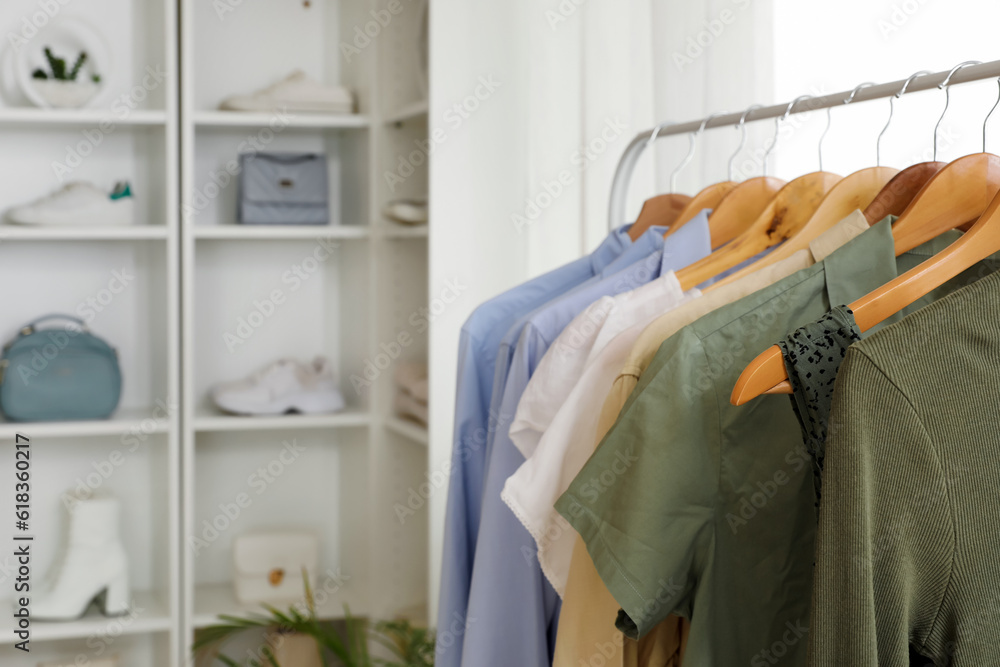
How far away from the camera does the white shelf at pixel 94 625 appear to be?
2014mm

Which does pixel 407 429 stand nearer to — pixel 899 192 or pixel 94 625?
pixel 94 625

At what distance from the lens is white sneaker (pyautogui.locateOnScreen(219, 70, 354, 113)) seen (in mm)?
2156

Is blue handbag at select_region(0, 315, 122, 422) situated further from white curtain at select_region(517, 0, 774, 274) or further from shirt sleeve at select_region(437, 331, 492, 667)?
shirt sleeve at select_region(437, 331, 492, 667)

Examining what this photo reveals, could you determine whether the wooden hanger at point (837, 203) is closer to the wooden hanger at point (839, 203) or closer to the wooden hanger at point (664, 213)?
the wooden hanger at point (839, 203)

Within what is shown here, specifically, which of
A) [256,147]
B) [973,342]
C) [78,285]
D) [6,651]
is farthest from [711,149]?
[6,651]

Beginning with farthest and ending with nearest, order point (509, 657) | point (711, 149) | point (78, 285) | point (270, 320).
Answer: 1. point (270, 320)
2. point (78, 285)
3. point (711, 149)
4. point (509, 657)

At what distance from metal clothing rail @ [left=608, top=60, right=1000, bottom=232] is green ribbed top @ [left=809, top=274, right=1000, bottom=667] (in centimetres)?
31

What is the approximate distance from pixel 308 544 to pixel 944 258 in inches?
77.8

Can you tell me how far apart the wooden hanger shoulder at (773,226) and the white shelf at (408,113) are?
109 centimetres

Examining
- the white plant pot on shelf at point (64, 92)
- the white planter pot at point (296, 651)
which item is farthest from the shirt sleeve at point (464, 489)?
the white plant pot on shelf at point (64, 92)

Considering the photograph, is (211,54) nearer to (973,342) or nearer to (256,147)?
(256,147)

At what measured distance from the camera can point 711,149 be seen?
1515mm

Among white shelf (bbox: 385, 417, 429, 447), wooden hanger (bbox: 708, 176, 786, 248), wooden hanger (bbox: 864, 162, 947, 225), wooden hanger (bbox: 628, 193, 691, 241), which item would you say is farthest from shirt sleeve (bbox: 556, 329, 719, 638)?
white shelf (bbox: 385, 417, 429, 447)

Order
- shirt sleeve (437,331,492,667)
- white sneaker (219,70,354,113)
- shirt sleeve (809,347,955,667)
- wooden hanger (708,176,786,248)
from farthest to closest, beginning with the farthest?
white sneaker (219,70,354,113) → shirt sleeve (437,331,492,667) → wooden hanger (708,176,786,248) → shirt sleeve (809,347,955,667)
